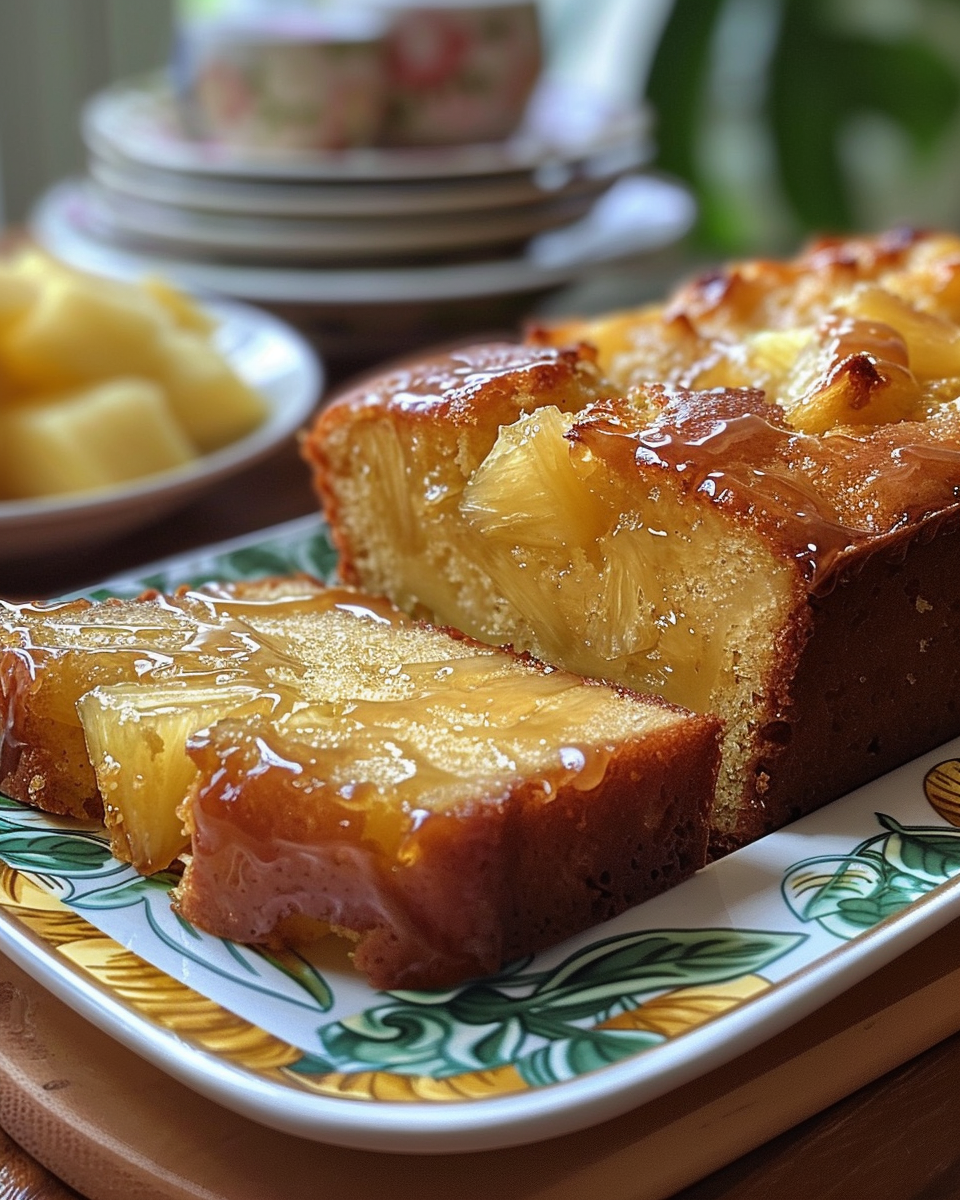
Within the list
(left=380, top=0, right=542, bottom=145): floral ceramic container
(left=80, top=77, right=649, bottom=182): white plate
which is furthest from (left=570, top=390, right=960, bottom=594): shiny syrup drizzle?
(left=380, top=0, right=542, bottom=145): floral ceramic container

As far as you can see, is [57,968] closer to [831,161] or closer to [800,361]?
[800,361]

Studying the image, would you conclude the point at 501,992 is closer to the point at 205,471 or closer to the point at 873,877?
the point at 873,877

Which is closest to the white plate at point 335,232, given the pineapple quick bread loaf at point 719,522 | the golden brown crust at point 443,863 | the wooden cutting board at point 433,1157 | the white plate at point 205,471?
the white plate at point 205,471

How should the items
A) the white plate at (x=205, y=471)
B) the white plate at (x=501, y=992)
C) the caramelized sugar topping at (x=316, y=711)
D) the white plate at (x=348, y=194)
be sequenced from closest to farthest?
the white plate at (x=501, y=992) < the caramelized sugar topping at (x=316, y=711) < the white plate at (x=205, y=471) < the white plate at (x=348, y=194)

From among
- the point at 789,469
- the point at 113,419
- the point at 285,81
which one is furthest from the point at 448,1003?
the point at 285,81

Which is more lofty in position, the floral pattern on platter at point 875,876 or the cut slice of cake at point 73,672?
the cut slice of cake at point 73,672

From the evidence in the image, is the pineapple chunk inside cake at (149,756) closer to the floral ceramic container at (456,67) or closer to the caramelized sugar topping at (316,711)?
the caramelized sugar topping at (316,711)

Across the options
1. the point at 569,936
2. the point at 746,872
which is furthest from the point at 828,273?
the point at 569,936
